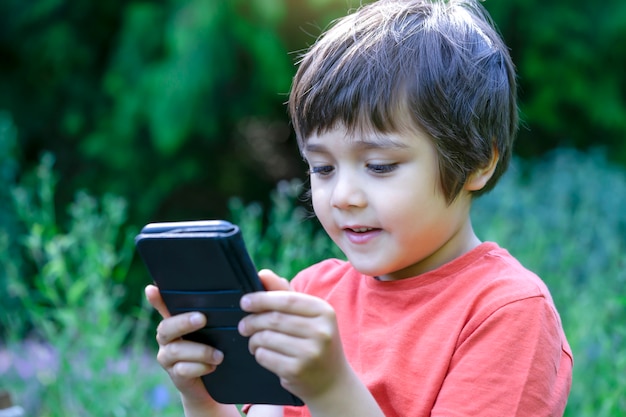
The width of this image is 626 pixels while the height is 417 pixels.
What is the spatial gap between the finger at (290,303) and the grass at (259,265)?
3.60ft

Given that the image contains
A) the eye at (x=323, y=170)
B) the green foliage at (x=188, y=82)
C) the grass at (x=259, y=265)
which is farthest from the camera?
the green foliage at (x=188, y=82)

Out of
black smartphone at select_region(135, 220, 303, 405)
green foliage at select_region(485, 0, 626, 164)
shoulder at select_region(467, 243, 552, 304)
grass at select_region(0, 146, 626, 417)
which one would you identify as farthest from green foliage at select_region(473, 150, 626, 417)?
black smartphone at select_region(135, 220, 303, 405)

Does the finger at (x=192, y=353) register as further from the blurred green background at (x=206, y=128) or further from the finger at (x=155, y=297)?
the blurred green background at (x=206, y=128)

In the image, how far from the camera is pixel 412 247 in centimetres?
150

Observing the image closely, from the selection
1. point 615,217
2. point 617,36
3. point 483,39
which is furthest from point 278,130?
point 483,39

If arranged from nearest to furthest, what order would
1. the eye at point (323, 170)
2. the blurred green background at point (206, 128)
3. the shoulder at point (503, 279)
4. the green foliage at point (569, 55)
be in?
1. the shoulder at point (503, 279)
2. the eye at point (323, 170)
3. the blurred green background at point (206, 128)
4. the green foliage at point (569, 55)

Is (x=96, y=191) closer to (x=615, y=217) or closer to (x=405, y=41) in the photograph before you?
(x=615, y=217)

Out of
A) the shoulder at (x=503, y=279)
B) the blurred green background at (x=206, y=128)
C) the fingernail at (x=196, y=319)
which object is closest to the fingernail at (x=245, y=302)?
the fingernail at (x=196, y=319)

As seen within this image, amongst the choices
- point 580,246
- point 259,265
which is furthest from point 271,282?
point 580,246

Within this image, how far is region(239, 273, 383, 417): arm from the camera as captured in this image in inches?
46.3

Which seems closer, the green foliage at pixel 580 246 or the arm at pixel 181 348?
the arm at pixel 181 348

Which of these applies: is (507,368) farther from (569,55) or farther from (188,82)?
(569,55)

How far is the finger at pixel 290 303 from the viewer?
1.17 metres

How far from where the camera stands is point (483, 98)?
1.59 metres
